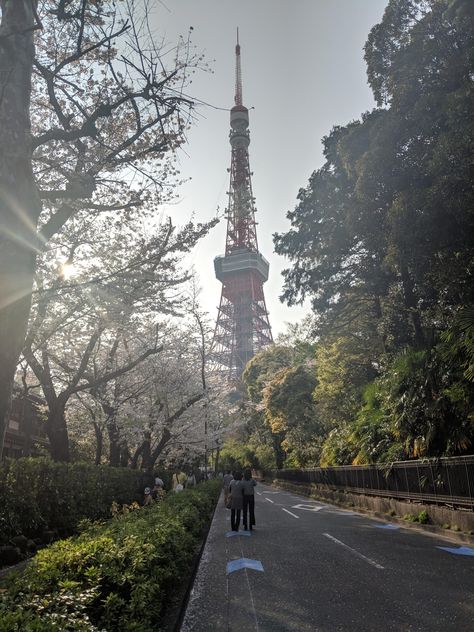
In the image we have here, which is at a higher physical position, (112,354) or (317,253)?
(317,253)

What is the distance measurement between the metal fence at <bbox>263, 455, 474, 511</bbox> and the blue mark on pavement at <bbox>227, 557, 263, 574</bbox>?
16.9ft

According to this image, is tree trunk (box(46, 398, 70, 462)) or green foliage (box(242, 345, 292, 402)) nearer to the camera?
tree trunk (box(46, 398, 70, 462))

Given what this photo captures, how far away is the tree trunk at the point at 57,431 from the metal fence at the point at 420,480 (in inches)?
384

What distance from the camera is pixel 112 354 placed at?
59.2 ft

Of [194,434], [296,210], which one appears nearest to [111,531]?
[296,210]

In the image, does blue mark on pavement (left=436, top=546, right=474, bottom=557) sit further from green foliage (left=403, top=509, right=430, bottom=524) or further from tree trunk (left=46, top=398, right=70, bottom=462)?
tree trunk (left=46, top=398, right=70, bottom=462)

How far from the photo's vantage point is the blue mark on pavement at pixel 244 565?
7278 mm

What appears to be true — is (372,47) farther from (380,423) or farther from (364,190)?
(380,423)

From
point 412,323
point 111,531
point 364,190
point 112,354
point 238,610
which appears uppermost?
point 364,190

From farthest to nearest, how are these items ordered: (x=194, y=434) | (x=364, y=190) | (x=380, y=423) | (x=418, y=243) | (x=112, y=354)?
(x=194, y=434) → (x=112, y=354) → (x=380, y=423) → (x=364, y=190) → (x=418, y=243)

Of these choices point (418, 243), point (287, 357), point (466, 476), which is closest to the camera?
point (466, 476)

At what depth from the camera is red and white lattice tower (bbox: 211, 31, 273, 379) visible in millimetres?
74625

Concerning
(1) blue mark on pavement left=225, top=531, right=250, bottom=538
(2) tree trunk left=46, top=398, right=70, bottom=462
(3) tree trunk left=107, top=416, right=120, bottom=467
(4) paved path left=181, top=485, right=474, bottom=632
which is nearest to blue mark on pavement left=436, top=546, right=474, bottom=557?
(4) paved path left=181, top=485, right=474, bottom=632

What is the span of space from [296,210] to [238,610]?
18564mm
